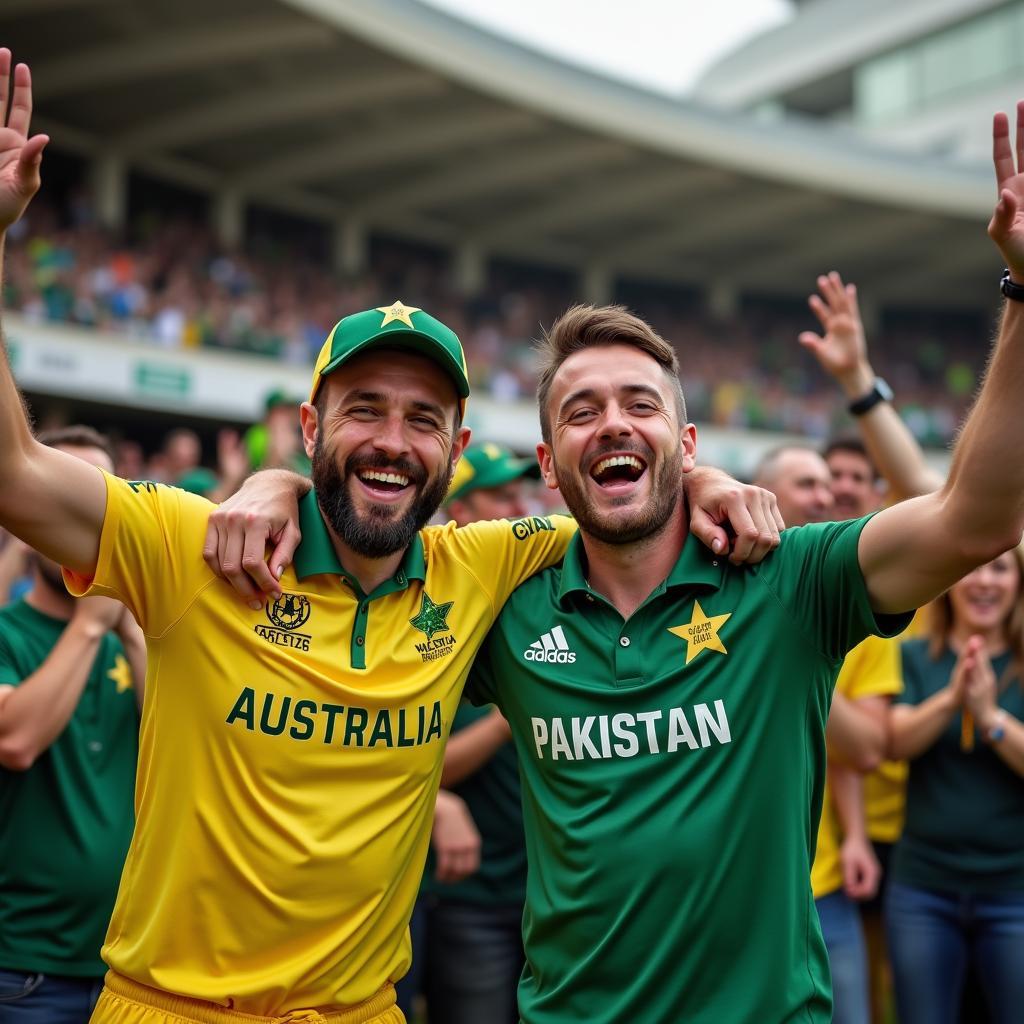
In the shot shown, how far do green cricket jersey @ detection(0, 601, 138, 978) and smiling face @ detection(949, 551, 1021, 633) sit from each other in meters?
2.81

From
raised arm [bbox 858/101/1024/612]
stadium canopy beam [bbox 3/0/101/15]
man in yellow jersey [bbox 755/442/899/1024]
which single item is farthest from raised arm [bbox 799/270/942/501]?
stadium canopy beam [bbox 3/0/101/15]

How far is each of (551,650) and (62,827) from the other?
5.18 ft

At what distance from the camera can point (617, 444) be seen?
2.58m

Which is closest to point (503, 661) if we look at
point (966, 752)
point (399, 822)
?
point (399, 822)

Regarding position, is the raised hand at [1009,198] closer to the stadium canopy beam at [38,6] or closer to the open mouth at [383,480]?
the open mouth at [383,480]

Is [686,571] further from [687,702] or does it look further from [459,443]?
[459,443]

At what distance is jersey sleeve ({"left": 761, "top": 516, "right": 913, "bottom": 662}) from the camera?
233cm

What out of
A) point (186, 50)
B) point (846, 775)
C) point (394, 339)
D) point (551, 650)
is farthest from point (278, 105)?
point (551, 650)

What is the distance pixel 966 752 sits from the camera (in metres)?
3.77

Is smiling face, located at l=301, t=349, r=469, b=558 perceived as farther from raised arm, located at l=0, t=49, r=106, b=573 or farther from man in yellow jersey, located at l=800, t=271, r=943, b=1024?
man in yellow jersey, located at l=800, t=271, r=943, b=1024

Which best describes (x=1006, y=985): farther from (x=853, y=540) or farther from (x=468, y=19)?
(x=468, y=19)

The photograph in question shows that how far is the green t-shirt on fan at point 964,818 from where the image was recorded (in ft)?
12.0

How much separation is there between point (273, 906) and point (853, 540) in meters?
1.43

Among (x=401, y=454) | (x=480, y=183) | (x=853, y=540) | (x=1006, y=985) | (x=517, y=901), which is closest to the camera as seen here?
(x=853, y=540)
